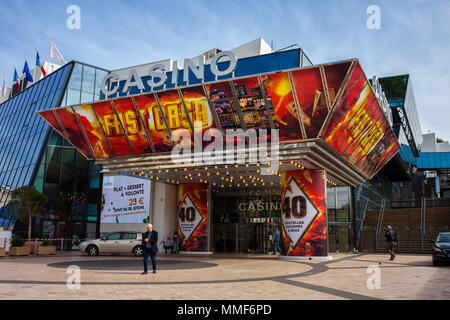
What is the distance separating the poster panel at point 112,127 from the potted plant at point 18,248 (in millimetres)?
8618

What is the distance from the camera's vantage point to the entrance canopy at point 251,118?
61.5ft

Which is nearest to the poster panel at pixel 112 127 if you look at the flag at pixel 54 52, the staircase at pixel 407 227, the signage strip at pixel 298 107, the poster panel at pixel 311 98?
the signage strip at pixel 298 107

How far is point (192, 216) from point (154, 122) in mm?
8989

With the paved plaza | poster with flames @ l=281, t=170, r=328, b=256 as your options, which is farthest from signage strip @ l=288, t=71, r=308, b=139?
the paved plaza

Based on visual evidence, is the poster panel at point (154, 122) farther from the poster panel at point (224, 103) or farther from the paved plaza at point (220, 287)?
the paved plaza at point (220, 287)

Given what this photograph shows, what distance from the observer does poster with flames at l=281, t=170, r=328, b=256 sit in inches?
897

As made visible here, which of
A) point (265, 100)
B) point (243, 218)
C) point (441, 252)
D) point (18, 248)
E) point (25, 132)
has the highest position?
point (25, 132)

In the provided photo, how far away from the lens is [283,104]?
63.9 ft

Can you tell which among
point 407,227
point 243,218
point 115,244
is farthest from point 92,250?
point 407,227

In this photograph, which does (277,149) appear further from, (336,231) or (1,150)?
(1,150)

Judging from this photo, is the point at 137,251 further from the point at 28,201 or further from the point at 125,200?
the point at 28,201

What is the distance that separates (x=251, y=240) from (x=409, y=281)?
19.0m

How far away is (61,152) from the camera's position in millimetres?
38406
